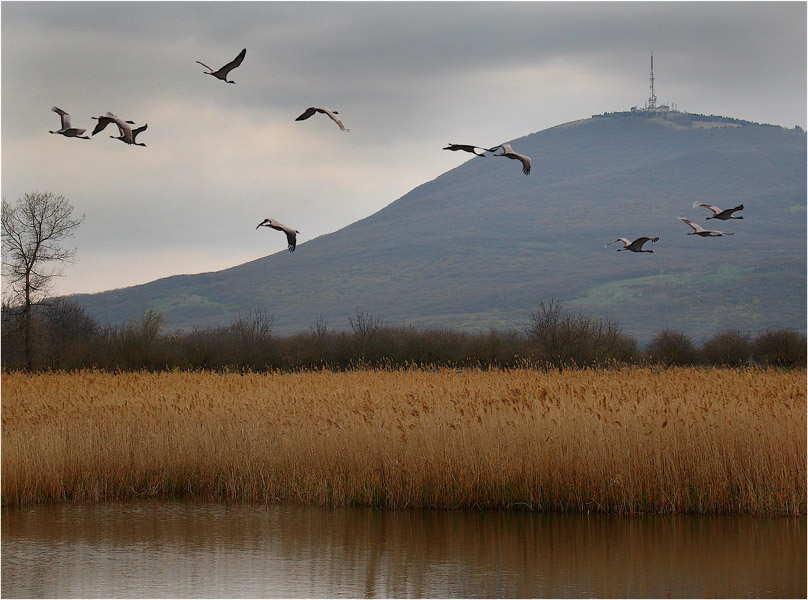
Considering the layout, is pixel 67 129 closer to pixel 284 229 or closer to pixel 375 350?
pixel 284 229

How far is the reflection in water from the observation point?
37.6ft

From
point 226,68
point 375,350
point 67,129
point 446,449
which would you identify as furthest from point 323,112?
point 375,350

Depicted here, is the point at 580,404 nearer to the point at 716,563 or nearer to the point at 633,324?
the point at 716,563

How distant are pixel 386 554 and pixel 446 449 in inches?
113

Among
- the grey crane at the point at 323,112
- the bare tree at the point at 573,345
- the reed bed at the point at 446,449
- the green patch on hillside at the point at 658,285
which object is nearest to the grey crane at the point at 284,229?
the grey crane at the point at 323,112

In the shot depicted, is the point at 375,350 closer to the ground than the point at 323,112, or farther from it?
closer to the ground

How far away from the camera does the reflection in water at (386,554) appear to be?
1145cm

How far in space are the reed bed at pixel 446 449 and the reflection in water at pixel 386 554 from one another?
42 centimetres

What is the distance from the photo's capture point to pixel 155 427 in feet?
59.0

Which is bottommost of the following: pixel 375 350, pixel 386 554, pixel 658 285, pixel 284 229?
pixel 386 554

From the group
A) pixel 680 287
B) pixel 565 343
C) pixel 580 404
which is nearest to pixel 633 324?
pixel 680 287

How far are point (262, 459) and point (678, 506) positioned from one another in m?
6.96

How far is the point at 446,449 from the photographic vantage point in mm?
15555

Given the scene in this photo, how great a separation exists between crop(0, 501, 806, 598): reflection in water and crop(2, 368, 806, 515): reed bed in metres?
0.42
